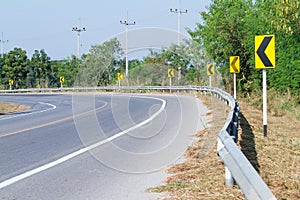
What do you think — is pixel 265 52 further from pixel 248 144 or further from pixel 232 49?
pixel 232 49

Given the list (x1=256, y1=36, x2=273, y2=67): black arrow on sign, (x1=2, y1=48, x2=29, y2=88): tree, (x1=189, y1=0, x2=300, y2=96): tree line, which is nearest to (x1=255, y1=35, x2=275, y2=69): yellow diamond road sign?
(x1=256, y1=36, x2=273, y2=67): black arrow on sign

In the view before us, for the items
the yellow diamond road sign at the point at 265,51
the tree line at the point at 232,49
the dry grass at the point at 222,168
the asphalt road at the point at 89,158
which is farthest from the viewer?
the tree line at the point at 232,49

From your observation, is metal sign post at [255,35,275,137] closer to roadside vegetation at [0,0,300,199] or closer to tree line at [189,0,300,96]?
roadside vegetation at [0,0,300,199]

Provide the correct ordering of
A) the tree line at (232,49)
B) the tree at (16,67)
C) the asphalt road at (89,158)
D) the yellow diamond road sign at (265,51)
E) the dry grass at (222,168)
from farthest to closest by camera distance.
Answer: the tree at (16,67) → the tree line at (232,49) → the yellow diamond road sign at (265,51) → the asphalt road at (89,158) → the dry grass at (222,168)

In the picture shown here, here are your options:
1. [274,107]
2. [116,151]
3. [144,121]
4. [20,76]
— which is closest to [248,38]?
[274,107]

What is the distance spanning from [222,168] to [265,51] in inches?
221

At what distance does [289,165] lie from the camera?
28.1ft

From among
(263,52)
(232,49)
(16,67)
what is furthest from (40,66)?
(263,52)

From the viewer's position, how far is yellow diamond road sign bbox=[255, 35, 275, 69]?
1256 cm

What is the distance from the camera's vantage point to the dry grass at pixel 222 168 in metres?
6.49

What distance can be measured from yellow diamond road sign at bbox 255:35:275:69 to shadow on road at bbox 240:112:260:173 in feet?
5.93

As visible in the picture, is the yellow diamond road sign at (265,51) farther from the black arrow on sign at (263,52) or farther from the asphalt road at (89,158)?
the asphalt road at (89,158)

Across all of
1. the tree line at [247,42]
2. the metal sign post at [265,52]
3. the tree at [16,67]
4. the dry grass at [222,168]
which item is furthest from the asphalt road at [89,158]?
the tree at [16,67]

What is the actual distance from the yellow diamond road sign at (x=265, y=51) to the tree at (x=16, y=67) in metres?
78.1
